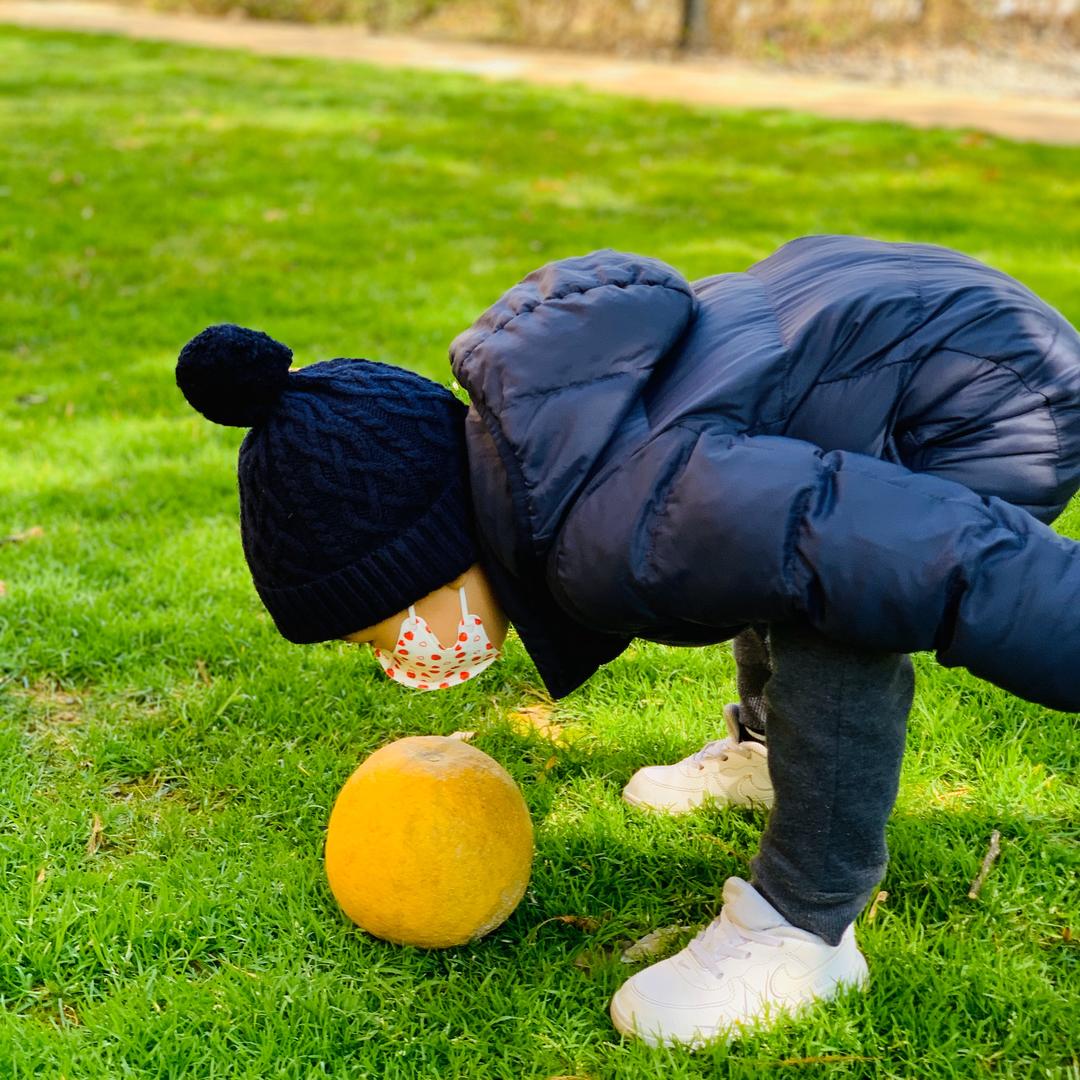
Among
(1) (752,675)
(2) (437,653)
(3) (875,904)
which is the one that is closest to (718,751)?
(1) (752,675)

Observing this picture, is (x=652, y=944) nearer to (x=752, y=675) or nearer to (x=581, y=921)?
(x=581, y=921)

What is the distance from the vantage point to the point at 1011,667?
1.84 metres

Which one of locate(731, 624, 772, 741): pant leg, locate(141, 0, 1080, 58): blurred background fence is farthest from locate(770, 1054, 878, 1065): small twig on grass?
locate(141, 0, 1080, 58): blurred background fence

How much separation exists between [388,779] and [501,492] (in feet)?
2.28

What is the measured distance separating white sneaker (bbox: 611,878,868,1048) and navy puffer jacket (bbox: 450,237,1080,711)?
532 millimetres

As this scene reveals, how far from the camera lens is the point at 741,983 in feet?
7.40

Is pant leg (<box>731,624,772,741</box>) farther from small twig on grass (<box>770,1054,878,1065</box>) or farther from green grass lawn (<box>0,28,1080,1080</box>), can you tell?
small twig on grass (<box>770,1054,878,1065</box>)

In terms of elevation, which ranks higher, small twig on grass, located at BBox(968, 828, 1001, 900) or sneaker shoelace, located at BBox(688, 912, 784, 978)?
sneaker shoelace, located at BBox(688, 912, 784, 978)

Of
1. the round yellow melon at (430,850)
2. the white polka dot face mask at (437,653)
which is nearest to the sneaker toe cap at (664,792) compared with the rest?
the round yellow melon at (430,850)

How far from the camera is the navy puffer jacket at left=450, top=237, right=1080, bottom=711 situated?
185cm

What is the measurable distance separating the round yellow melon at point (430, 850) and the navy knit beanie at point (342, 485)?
389 mm

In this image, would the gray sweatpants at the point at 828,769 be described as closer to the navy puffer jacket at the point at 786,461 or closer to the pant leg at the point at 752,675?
the navy puffer jacket at the point at 786,461

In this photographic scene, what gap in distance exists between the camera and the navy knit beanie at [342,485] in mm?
2107

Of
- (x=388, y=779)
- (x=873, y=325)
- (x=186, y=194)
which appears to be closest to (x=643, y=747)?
(x=388, y=779)
